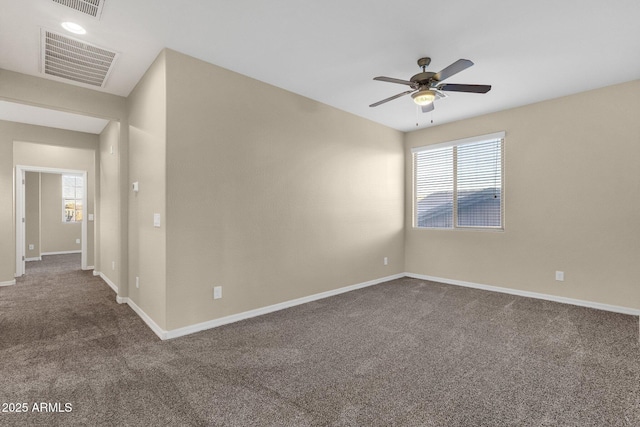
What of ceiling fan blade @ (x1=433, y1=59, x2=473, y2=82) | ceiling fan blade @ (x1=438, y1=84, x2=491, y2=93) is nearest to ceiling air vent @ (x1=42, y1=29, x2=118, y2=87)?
ceiling fan blade @ (x1=433, y1=59, x2=473, y2=82)

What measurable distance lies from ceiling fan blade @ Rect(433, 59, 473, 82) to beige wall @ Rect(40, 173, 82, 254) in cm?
1033

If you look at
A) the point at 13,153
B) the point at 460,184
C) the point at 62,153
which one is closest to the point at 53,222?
the point at 62,153

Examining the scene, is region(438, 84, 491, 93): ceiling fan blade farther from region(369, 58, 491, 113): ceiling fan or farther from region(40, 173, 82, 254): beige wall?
region(40, 173, 82, 254): beige wall

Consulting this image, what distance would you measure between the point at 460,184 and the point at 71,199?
1036 cm

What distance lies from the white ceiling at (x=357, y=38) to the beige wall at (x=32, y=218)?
19.4 feet

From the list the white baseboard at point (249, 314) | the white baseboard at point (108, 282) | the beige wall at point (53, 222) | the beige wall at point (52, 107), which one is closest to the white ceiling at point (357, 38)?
the beige wall at point (52, 107)

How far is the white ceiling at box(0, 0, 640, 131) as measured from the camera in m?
2.28

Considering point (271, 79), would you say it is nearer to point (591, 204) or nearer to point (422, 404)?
point (422, 404)

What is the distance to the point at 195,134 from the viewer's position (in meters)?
2.98

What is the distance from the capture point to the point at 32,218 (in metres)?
7.39

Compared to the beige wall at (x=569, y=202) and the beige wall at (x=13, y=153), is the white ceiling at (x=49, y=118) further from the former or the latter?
the beige wall at (x=569, y=202)

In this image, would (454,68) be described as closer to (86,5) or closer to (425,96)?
(425,96)

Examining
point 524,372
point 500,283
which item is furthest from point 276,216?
point 500,283

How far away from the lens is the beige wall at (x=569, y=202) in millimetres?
3549
